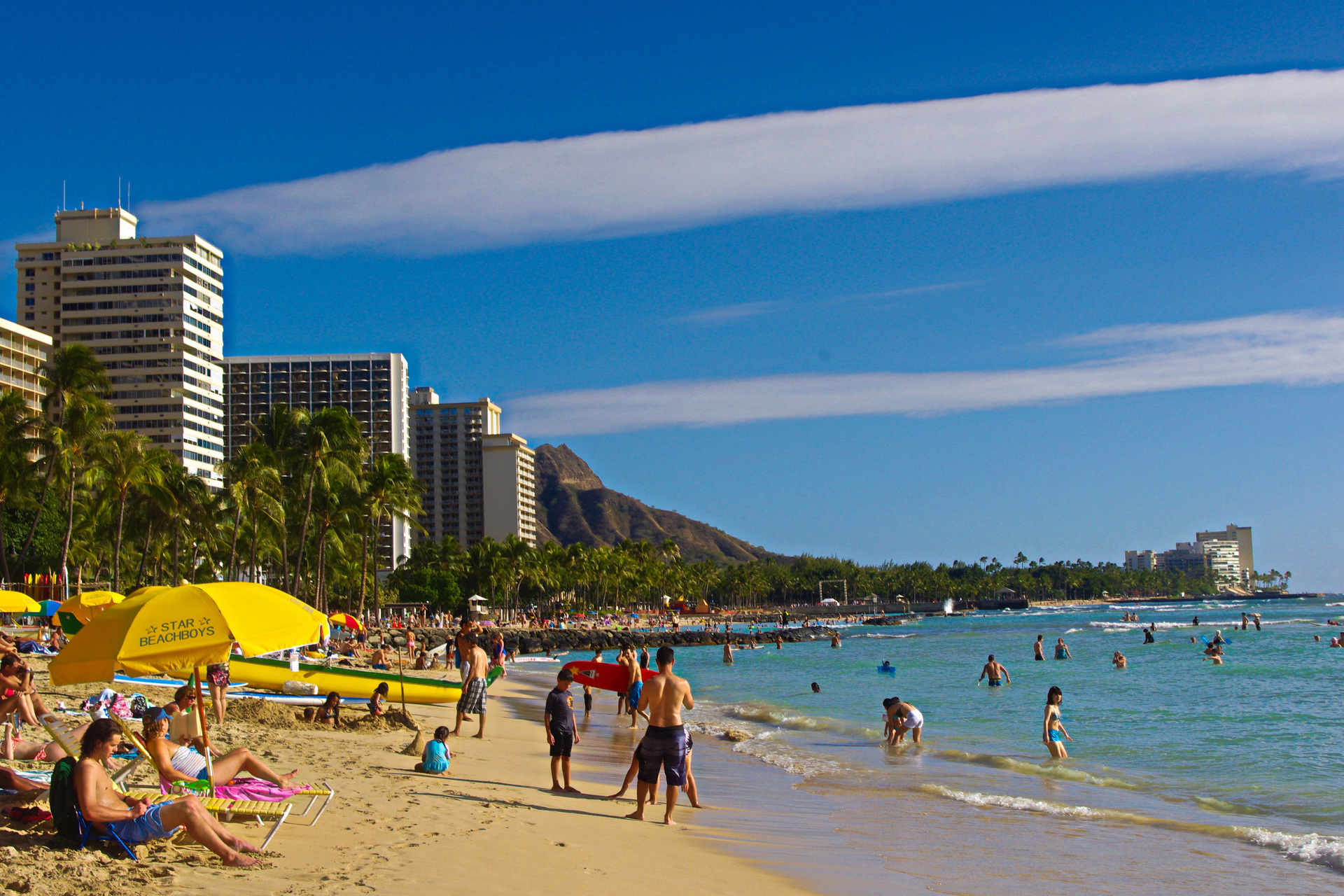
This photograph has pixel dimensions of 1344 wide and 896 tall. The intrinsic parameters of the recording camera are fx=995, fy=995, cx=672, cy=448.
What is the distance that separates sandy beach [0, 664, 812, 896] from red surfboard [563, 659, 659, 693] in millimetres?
4466

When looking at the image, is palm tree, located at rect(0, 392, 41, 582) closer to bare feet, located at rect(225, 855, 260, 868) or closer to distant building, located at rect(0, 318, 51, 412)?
bare feet, located at rect(225, 855, 260, 868)

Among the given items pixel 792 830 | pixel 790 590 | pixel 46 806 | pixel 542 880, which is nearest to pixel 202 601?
pixel 46 806

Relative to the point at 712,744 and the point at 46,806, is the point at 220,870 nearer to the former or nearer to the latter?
the point at 46,806

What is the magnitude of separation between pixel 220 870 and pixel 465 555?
104 meters

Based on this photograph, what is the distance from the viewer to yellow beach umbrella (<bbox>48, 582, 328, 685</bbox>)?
706 cm

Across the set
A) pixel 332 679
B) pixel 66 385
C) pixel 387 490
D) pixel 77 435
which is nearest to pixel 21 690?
pixel 332 679

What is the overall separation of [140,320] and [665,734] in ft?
383

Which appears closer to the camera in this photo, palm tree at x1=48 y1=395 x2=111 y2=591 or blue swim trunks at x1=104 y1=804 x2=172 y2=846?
blue swim trunks at x1=104 y1=804 x2=172 y2=846

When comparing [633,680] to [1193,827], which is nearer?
[1193,827]

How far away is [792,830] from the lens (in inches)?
396

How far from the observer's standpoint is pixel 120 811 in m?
6.02

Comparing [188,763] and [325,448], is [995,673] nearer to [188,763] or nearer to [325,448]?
[188,763]

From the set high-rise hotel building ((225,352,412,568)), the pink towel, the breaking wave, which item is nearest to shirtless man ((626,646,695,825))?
the pink towel

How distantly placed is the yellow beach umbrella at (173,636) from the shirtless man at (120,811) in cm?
95
